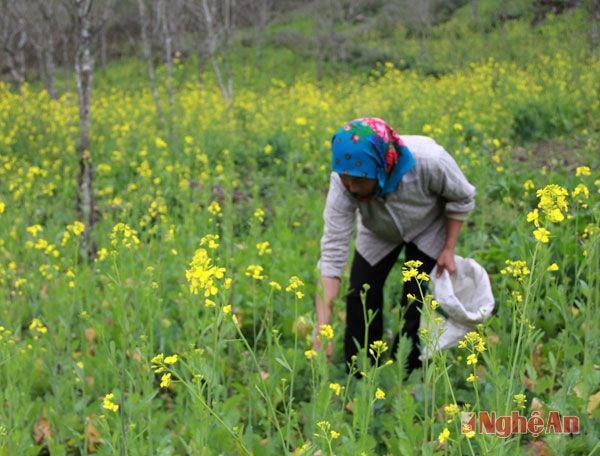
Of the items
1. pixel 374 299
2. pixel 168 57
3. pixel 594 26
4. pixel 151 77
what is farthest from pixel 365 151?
pixel 594 26

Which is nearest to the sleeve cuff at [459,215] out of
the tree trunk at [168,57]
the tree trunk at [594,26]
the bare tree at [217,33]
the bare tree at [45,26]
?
the tree trunk at [168,57]

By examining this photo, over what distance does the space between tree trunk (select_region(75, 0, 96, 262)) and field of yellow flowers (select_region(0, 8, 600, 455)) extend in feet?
0.54

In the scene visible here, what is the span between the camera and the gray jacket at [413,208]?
2.83 m

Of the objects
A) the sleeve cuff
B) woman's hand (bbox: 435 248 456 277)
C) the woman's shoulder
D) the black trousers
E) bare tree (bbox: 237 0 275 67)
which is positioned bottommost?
the black trousers

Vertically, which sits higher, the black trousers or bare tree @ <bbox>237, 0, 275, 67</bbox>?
bare tree @ <bbox>237, 0, 275, 67</bbox>

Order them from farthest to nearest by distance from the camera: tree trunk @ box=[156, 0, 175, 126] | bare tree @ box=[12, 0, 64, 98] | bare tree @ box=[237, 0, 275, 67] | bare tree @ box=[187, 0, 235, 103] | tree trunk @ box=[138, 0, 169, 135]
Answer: bare tree @ box=[237, 0, 275, 67]
bare tree @ box=[187, 0, 235, 103]
bare tree @ box=[12, 0, 64, 98]
tree trunk @ box=[156, 0, 175, 126]
tree trunk @ box=[138, 0, 169, 135]

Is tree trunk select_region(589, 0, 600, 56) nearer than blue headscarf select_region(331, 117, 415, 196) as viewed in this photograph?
No

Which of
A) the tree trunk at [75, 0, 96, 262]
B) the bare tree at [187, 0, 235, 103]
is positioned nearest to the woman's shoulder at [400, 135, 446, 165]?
the tree trunk at [75, 0, 96, 262]

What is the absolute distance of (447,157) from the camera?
286 cm

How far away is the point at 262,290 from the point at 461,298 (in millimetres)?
1356

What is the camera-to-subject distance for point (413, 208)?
292 cm

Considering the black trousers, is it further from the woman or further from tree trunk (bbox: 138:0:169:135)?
tree trunk (bbox: 138:0:169:135)

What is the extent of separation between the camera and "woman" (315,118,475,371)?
255 cm

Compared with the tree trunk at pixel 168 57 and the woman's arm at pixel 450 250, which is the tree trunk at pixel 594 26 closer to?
the tree trunk at pixel 168 57
